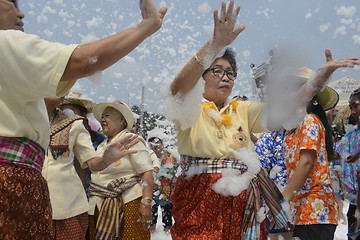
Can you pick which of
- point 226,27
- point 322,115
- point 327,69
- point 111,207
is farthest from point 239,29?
point 111,207

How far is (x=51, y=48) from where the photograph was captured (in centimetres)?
133

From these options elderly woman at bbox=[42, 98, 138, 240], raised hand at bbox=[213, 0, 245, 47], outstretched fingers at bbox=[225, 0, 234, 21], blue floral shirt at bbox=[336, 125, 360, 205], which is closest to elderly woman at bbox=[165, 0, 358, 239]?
raised hand at bbox=[213, 0, 245, 47]

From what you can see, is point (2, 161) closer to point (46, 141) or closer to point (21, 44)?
point (46, 141)

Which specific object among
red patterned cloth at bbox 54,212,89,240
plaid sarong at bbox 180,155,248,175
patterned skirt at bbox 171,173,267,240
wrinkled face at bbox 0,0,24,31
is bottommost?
red patterned cloth at bbox 54,212,89,240

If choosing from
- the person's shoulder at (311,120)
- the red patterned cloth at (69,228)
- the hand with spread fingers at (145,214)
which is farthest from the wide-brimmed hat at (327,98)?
the red patterned cloth at (69,228)

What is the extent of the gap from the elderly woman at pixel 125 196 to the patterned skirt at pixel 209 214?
131 centimetres

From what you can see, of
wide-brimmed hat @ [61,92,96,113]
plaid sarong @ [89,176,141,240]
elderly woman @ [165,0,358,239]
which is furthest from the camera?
wide-brimmed hat @ [61,92,96,113]

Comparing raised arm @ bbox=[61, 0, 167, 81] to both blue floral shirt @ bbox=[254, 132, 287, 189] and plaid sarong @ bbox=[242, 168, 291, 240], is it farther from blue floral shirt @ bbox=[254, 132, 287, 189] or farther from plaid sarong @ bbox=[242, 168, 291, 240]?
blue floral shirt @ bbox=[254, 132, 287, 189]

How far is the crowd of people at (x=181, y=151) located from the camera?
4.50 ft

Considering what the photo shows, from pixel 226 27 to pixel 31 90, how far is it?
115 centimetres

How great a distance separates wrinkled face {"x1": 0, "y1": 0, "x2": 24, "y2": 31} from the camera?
1535 mm

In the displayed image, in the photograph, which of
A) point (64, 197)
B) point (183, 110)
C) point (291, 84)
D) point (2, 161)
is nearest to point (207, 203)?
Result: point (183, 110)

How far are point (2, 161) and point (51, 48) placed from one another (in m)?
0.49

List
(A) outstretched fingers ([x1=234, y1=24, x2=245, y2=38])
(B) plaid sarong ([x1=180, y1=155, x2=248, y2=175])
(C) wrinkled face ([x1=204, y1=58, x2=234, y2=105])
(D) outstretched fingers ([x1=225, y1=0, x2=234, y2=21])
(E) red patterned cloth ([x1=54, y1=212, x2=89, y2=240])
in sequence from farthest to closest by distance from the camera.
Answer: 1. (E) red patterned cloth ([x1=54, y1=212, x2=89, y2=240])
2. (C) wrinkled face ([x1=204, y1=58, x2=234, y2=105])
3. (B) plaid sarong ([x1=180, y1=155, x2=248, y2=175])
4. (A) outstretched fingers ([x1=234, y1=24, x2=245, y2=38])
5. (D) outstretched fingers ([x1=225, y1=0, x2=234, y2=21])
